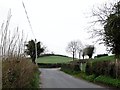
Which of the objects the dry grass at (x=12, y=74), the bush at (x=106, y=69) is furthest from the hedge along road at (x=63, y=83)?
the dry grass at (x=12, y=74)

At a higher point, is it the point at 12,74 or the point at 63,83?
the point at 12,74

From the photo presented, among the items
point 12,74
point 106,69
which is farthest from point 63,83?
point 12,74

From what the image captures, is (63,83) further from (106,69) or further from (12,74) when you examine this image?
(12,74)

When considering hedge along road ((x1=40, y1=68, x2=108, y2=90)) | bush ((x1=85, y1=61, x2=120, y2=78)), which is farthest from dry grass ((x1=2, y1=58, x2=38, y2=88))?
bush ((x1=85, y1=61, x2=120, y2=78))

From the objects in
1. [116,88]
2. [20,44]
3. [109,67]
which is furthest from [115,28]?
[20,44]

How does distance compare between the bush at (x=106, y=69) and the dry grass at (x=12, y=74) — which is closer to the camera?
the dry grass at (x=12, y=74)

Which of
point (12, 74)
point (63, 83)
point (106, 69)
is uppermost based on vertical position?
point (12, 74)

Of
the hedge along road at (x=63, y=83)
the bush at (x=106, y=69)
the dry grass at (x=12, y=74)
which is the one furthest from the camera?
the bush at (x=106, y=69)

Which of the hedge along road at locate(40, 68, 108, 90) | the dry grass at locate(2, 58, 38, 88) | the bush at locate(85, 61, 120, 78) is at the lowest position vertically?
the hedge along road at locate(40, 68, 108, 90)

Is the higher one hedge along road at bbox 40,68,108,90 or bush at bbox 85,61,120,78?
bush at bbox 85,61,120,78

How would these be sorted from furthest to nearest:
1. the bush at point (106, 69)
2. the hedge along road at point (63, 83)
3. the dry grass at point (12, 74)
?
1. the bush at point (106, 69)
2. the hedge along road at point (63, 83)
3. the dry grass at point (12, 74)

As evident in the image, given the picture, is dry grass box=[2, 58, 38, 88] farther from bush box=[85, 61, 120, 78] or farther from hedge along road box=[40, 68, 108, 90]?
bush box=[85, 61, 120, 78]

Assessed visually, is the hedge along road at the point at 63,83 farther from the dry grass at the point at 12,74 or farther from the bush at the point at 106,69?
the dry grass at the point at 12,74

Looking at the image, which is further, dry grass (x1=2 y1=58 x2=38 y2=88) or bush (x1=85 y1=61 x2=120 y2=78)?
bush (x1=85 y1=61 x2=120 y2=78)
